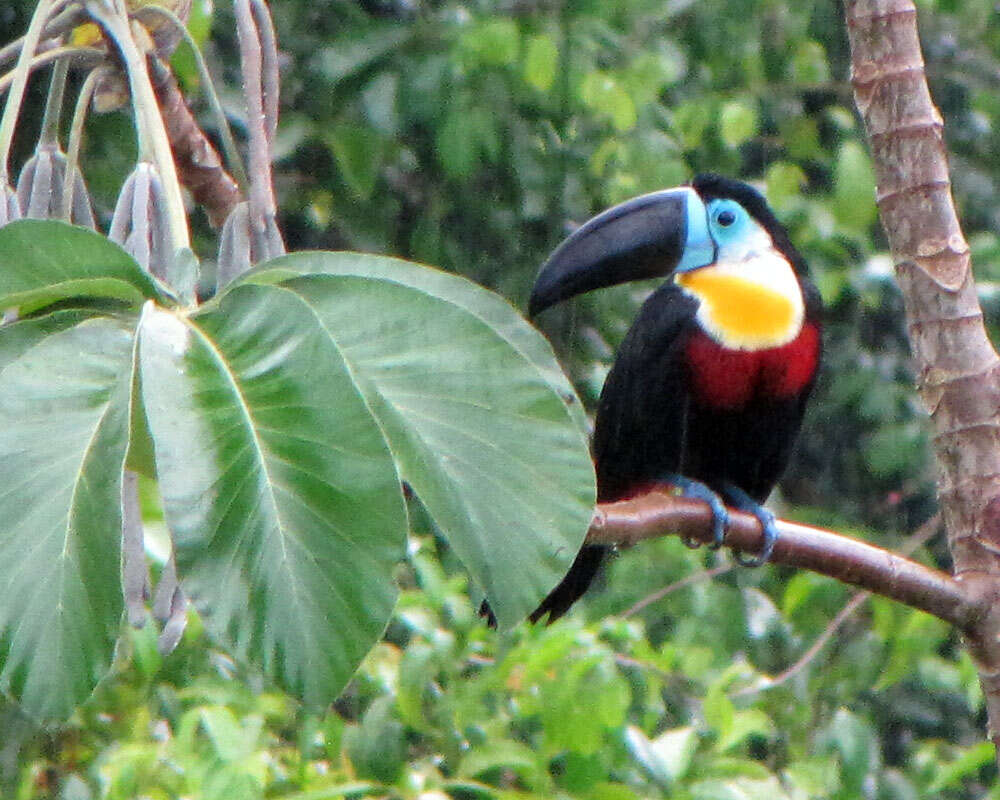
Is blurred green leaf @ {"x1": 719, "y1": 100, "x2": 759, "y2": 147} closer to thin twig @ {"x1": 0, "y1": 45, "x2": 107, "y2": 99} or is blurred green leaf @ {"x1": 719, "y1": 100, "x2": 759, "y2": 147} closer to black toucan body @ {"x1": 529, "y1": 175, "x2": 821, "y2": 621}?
black toucan body @ {"x1": 529, "y1": 175, "x2": 821, "y2": 621}

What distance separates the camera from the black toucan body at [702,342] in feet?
6.25

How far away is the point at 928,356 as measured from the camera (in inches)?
60.6

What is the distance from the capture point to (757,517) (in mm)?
1749

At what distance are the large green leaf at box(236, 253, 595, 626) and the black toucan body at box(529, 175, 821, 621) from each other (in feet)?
3.62

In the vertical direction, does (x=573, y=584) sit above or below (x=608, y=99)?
below

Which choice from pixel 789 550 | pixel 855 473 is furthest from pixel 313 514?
pixel 855 473

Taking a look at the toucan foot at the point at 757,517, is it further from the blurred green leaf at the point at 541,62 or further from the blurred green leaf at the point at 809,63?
the blurred green leaf at the point at 809,63

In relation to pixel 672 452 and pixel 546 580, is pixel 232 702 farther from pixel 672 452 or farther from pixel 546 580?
pixel 546 580

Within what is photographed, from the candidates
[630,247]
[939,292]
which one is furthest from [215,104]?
[630,247]

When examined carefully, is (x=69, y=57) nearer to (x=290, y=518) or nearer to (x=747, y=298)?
(x=290, y=518)

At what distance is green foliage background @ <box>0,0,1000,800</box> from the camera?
1.81 m

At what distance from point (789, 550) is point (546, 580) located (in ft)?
2.46

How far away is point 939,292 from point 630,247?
1.44ft

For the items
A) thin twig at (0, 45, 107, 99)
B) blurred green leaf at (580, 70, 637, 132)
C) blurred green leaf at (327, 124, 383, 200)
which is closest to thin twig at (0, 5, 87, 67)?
thin twig at (0, 45, 107, 99)
